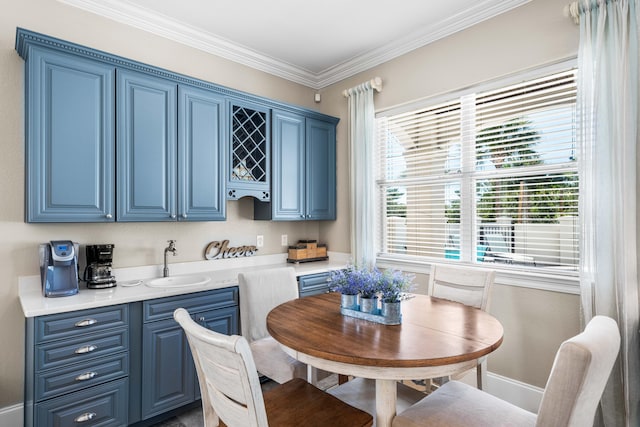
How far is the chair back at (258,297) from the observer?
7.45 ft

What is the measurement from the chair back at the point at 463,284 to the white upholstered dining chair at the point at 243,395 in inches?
45.5

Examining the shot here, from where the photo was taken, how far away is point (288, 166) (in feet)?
11.1

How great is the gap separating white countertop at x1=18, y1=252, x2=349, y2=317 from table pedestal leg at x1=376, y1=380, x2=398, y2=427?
1.50 m

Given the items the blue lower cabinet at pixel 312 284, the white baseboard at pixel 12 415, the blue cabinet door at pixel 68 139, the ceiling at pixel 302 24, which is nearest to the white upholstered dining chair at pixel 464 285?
the blue lower cabinet at pixel 312 284

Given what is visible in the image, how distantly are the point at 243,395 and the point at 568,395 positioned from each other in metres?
1.02

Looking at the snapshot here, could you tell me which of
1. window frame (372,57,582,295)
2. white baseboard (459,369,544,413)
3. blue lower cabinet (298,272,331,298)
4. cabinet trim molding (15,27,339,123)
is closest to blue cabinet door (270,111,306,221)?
cabinet trim molding (15,27,339,123)

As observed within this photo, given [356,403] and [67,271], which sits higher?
[67,271]

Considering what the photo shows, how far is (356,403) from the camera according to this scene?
5.53 feet

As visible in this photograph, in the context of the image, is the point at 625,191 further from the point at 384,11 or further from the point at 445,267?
the point at 384,11

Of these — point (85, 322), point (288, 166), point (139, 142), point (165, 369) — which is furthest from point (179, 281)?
point (288, 166)

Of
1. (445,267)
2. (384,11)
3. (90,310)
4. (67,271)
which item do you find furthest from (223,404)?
(384,11)

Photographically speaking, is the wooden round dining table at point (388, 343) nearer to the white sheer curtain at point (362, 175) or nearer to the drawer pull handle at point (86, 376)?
the drawer pull handle at point (86, 376)

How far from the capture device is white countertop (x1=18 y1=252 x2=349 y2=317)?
6.44 feet

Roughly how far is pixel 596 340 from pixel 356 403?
1044 millimetres
